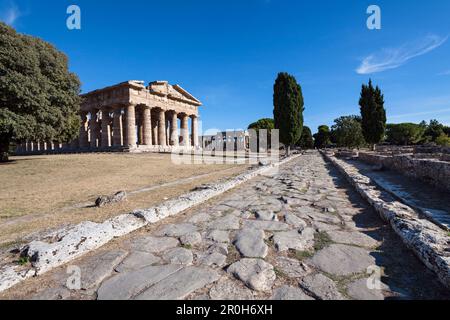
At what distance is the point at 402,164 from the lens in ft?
29.7

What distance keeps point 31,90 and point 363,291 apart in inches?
785

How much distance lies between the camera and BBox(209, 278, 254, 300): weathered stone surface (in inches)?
74.7

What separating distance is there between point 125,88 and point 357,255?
3394 cm

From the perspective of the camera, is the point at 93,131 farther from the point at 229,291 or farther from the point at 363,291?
the point at 363,291

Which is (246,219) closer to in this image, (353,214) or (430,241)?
(353,214)

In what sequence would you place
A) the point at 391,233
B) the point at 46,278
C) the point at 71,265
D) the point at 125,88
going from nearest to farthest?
the point at 46,278 → the point at 71,265 → the point at 391,233 → the point at 125,88

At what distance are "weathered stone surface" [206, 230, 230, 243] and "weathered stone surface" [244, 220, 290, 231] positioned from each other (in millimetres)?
462

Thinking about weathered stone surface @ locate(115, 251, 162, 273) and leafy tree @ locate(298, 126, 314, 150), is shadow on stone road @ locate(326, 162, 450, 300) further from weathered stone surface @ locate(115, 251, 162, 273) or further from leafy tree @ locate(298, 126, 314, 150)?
leafy tree @ locate(298, 126, 314, 150)

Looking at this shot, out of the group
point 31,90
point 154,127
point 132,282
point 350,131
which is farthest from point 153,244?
point 350,131

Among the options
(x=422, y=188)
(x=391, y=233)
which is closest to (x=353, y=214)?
(x=391, y=233)

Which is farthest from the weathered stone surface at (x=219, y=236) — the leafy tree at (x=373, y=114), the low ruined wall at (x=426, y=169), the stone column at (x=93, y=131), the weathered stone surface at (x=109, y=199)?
the stone column at (x=93, y=131)

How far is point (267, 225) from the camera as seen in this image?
367 centimetres

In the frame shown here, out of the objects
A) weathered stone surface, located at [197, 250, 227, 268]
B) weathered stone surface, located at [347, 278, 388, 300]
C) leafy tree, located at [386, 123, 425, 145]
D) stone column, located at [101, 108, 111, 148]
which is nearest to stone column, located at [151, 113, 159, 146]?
stone column, located at [101, 108, 111, 148]
